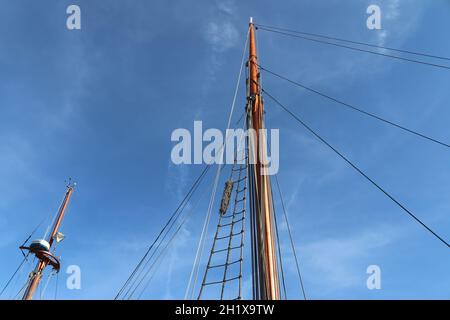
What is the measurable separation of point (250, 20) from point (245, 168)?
927 centimetres

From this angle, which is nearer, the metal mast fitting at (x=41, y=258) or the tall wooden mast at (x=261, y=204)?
the tall wooden mast at (x=261, y=204)

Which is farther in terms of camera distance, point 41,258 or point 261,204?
point 41,258

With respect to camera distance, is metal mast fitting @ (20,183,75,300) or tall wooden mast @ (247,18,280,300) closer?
tall wooden mast @ (247,18,280,300)

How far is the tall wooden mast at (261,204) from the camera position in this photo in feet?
28.4

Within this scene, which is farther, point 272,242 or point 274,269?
point 272,242

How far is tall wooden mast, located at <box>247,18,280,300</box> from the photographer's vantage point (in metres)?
8.66

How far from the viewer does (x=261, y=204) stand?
405 inches
